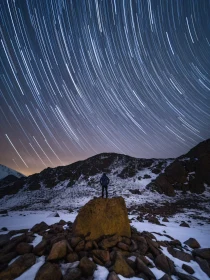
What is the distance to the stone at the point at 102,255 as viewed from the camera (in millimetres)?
5703

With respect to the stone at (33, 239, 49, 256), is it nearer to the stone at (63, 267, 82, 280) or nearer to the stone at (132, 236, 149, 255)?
the stone at (63, 267, 82, 280)

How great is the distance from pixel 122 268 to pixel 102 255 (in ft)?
2.86

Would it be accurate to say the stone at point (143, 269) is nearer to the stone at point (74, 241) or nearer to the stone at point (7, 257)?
the stone at point (74, 241)

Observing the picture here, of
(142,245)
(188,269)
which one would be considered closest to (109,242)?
(142,245)

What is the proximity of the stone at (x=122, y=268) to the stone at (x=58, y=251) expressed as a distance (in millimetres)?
1798

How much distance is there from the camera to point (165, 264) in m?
5.86

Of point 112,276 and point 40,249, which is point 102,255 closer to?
point 112,276

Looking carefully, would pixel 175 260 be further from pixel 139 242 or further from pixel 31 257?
pixel 31 257

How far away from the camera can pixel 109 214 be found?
314 inches

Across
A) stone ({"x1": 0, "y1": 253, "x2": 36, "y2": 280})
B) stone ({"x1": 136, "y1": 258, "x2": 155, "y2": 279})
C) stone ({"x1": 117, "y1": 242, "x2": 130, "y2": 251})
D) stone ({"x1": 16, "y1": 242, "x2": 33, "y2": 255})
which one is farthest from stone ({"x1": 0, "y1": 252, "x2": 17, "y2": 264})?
stone ({"x1": 136, "y1": 258, "x2": 155, "y2": 279})

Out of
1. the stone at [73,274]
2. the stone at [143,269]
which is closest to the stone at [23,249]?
the stone at [73,274]

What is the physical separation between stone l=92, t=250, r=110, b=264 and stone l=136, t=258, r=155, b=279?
1.04m

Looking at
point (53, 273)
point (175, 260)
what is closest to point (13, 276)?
point (53, 273)

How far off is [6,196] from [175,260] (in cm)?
4185
